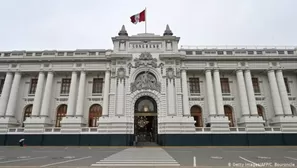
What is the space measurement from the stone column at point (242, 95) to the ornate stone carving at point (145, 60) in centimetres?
1365

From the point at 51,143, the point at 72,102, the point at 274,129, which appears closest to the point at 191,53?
the point at 274,129

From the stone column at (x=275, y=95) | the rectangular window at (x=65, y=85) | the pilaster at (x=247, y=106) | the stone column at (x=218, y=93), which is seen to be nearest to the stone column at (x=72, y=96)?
the rectangular window at (x=65, y=85)

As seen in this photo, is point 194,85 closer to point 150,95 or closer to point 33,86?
point 150,95

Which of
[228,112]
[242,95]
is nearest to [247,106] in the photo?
[242,95]

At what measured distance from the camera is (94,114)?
27266 millimetres

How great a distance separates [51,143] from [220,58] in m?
28.8

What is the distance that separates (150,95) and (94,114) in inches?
386

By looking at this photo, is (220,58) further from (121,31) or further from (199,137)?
(121,31)

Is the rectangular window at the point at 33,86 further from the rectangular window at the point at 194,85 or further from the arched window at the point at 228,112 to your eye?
the arched window at the point at 228,112

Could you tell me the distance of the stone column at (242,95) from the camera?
2525 centimetres

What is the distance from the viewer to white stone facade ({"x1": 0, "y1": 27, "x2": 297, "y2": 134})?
24.9 metres

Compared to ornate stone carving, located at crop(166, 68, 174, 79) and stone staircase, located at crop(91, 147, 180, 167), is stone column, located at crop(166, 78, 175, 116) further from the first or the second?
stone staircase, located at crop(91, 147, 180, 167)

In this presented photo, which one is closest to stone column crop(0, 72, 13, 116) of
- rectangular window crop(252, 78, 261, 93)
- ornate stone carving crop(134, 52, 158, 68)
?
ornate stone carving crop(134, 52, 158, 68)

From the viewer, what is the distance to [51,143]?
23.3 metres
